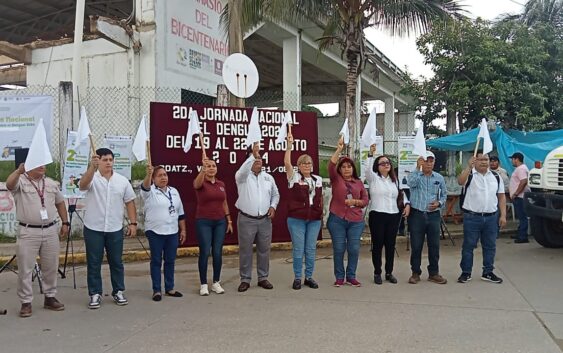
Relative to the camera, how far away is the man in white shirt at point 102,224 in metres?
5.80

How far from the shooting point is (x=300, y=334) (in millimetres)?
4789

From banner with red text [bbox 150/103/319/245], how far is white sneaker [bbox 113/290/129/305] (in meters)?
2.44

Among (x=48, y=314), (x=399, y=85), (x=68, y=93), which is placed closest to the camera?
(x=48, y=314)

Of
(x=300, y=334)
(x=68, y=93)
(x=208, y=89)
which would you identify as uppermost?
(x=208, y=89)

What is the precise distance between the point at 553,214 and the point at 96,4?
628 inches

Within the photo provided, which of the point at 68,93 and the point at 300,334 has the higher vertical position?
the point at 68,93

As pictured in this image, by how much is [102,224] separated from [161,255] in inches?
31.2

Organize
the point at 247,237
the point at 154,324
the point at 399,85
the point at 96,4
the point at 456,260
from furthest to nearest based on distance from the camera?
the point at 399,85, the point at 96,4, the point at 456,260, the point at 247,237, the point at 154,324

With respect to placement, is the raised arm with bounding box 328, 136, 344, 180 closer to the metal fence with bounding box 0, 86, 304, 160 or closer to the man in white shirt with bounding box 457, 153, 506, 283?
the man in white shirt with bounding box 457, 153, 506, 283

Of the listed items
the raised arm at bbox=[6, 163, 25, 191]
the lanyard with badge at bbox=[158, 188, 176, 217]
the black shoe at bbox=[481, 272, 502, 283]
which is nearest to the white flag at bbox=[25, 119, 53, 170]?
the raised arm at bbox=[6, 163, 25, 191]

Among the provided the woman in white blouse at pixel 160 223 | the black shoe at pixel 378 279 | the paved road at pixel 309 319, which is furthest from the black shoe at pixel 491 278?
the woman in white blouse at pixel 160 223

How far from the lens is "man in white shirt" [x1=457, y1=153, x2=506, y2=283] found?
22.5 feet

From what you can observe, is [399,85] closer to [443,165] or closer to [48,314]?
[443,165]

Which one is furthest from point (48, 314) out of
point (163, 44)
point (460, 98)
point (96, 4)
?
point (96, 4)
